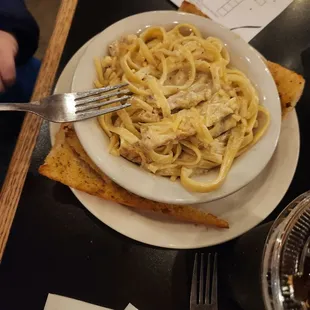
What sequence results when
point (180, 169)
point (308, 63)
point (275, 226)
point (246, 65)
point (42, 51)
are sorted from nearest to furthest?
point (275, 226)
point (180, 169)
point (246, 65)
point (308, 63)
point (42, 51)

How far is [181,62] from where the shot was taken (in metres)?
1.09

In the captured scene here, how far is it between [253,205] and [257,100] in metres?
0.23

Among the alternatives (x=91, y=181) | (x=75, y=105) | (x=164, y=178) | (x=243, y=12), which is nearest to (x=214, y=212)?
(x=164, y=178)

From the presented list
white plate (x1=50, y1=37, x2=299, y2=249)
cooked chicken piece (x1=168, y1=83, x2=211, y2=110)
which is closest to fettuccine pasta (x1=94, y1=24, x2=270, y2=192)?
cooked chicken piece (x1=168, y1=83, x2=211, y2=110)

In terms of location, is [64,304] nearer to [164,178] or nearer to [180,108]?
[164,178]

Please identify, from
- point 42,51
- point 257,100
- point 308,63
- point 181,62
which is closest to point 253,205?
point 257,100

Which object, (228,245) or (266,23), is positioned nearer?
(228,245)

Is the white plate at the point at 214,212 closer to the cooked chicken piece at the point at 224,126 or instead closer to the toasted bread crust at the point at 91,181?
the toasted bread crust at the point at 91,181

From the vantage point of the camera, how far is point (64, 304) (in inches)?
38.4

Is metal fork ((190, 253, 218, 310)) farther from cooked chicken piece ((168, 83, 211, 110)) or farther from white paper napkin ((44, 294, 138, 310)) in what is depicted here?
cooked chicken piece ((168, 83, 211, 110))

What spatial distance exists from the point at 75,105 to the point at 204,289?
1.53ft

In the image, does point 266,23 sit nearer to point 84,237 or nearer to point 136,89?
point 136,89

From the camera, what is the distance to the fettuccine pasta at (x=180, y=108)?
98cm

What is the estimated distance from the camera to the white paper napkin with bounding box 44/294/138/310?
0.97 meters
